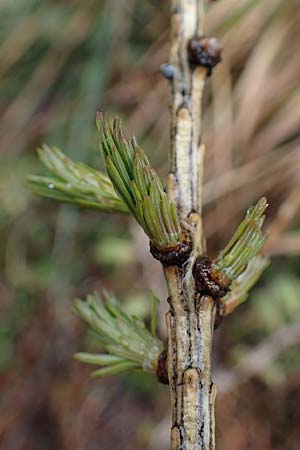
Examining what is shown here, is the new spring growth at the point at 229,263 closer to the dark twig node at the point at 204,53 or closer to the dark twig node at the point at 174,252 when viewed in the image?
the dark twig node at the point at 174,252

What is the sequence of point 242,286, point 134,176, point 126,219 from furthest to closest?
point 126,219 → point 242,286 → point 134,176

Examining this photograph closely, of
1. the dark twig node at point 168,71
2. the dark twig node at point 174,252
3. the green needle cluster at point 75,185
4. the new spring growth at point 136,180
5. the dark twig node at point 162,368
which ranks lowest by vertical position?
the dark twig node at point 162,368

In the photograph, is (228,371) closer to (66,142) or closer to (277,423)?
(277,423)

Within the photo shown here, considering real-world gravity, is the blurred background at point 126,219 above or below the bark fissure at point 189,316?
above

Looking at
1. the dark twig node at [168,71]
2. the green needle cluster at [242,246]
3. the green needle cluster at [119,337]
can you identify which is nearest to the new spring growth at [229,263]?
the green needle cluster at [242,246]

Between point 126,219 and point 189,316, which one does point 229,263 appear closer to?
point 189,316

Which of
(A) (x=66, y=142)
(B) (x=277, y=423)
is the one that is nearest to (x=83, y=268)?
(A) (x=66, y=142)

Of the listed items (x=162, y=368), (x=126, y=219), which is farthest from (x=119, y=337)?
(x=126, y=219)
